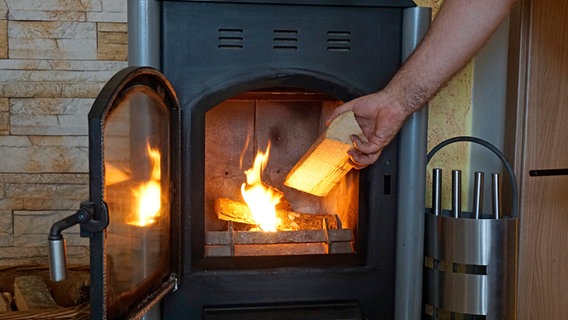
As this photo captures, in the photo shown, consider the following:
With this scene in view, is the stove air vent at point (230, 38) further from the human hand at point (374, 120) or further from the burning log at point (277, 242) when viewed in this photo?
the burning log at point (277, 242)

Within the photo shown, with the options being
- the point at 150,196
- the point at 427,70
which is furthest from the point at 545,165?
the point at 150,196

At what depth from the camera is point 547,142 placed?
1566 mm

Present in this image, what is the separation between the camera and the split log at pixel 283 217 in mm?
1534

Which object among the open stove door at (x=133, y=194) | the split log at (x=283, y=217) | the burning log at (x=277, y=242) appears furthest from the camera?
the split log at (x=283, y=217)

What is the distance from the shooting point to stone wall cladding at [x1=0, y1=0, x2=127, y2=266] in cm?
168

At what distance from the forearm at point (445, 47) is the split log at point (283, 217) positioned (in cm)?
38

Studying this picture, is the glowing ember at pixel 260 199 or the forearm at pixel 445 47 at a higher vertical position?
the forearm at pixel 445 47

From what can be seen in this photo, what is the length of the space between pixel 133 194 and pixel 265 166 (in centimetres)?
58

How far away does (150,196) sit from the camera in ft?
3.95

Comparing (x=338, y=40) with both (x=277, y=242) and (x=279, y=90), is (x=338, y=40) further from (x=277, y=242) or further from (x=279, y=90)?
(x=277, y=242)

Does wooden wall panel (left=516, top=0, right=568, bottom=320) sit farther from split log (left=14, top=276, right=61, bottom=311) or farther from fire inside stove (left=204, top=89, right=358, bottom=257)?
split log (left=14, top=276, right=61, bottom=311)

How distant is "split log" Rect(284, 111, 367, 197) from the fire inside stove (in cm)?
6

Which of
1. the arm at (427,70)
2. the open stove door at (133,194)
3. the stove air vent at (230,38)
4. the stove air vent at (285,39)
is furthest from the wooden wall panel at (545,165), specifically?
the open stove door at (133,194)

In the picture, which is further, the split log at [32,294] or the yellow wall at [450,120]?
the yellow wall at [450,120]
